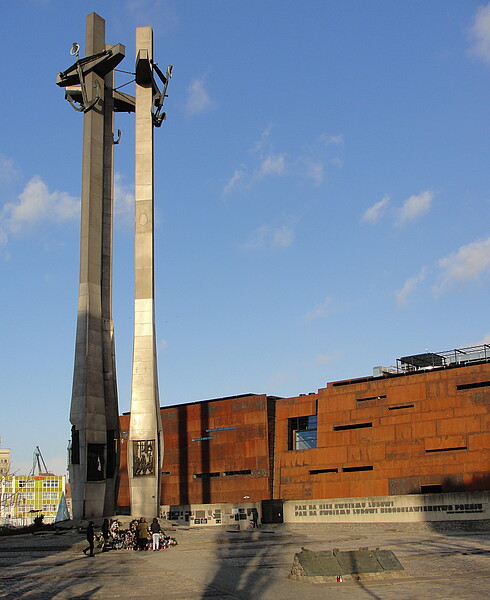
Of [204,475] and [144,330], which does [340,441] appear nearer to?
[204,475]

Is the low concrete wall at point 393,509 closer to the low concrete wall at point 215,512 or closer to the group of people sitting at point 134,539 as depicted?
the low concrete wall at point 215,512

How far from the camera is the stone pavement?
1614 centimetres

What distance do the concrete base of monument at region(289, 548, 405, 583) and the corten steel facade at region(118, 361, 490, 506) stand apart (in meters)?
39.0

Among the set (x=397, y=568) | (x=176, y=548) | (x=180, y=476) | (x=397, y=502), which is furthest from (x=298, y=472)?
(x=397, y=568)

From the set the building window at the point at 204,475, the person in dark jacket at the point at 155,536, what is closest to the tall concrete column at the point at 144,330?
the person in dark jacket at the point at 155,536

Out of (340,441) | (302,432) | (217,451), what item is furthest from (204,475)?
(340,441)

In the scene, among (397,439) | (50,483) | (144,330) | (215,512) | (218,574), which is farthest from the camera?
(50,483)

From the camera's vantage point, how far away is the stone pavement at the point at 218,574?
16.1 m

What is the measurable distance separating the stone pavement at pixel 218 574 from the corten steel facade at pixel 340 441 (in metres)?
26.7

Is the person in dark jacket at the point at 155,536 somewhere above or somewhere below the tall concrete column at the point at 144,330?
below

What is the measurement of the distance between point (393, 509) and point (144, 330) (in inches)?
978

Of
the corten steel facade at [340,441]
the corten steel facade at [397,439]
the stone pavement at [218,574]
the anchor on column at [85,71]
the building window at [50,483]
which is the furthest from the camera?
the building window at [50,483]

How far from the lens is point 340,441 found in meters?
63.6

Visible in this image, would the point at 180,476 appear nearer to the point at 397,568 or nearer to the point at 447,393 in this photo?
the point at 447,393
